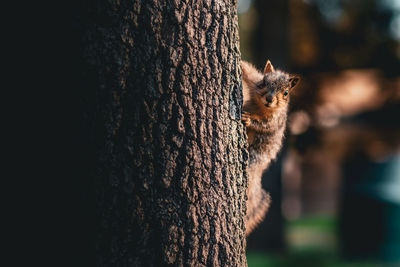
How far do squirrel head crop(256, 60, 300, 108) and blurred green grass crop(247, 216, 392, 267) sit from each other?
18.6 ft

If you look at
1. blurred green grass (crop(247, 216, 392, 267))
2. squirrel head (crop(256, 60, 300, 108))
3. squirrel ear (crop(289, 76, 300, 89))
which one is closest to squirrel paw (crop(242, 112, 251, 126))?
squirrel head (crop(256, 60, 300, 108))

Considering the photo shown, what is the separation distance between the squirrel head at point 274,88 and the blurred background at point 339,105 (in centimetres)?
429

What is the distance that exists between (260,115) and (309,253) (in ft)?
23.5

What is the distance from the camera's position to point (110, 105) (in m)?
1.76

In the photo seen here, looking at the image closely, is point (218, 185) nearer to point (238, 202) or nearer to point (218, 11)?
point (238, 202)

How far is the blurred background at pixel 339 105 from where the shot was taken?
28.7 feet

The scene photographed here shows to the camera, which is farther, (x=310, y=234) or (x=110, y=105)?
(x=310, y=234)

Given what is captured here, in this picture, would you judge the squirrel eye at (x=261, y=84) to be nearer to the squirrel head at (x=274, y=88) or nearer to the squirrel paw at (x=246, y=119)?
the squirrel head at (x=274, y=88)

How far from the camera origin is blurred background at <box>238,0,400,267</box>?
8.75 m

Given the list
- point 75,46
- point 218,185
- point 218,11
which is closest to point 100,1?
point 75,46

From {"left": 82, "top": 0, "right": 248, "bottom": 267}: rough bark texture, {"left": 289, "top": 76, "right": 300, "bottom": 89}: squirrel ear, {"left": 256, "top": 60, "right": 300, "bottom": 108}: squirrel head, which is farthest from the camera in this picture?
{"left": 289, "top": 76, "right": 300, "bottom": 89}: squirrel ear

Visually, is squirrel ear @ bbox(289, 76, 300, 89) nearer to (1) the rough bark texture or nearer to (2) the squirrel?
(2) the squirrel

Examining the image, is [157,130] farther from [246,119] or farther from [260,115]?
[260,115]

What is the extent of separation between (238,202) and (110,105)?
78 cm
